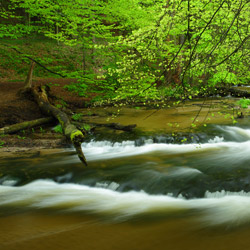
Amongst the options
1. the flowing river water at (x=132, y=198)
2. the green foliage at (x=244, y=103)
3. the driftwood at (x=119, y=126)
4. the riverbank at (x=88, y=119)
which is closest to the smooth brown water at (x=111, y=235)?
the flowing river water at (x=132, y=198)

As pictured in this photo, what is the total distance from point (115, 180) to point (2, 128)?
5.18 meters

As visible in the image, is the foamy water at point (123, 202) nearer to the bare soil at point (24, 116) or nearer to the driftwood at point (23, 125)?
the bare soil at point (24, 116)

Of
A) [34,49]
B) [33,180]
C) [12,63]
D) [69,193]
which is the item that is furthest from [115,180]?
[34,49]

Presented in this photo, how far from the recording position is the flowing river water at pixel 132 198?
350cm

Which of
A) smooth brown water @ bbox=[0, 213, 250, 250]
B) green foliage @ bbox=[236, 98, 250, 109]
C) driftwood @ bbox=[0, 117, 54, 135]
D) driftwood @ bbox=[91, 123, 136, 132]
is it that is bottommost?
smooth brown water @ bbox=[0, 213, 250, 250]

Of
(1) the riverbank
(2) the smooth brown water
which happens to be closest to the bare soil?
(1) the riverbank

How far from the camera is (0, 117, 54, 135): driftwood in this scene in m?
9.01

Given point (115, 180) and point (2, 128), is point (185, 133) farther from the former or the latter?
point (2, 128)

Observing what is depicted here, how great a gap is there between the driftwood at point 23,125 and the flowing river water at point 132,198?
2245 millimetres

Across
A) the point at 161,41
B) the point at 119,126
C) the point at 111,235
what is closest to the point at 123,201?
the point at 111,235

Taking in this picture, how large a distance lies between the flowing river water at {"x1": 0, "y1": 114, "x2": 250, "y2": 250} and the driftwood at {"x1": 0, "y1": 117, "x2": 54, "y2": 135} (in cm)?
225

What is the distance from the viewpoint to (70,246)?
3.28 meters

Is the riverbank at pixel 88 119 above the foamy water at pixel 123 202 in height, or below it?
above

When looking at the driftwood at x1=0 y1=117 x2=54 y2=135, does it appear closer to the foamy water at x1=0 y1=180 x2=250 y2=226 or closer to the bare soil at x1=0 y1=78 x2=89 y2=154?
the bare soil at x1=0 y1=78 x2=89 y2=154
